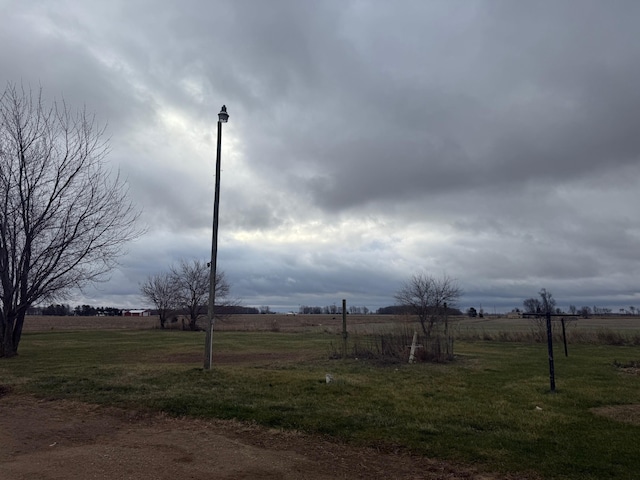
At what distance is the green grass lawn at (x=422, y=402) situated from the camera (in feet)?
19.5

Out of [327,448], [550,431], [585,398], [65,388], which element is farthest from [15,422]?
[585,398]

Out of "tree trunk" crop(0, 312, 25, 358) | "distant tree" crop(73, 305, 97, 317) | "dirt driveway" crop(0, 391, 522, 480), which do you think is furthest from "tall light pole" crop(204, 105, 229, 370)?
"distant tree" crop(73, 305, 97, 317)

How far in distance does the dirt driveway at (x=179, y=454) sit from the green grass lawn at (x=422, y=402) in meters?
0.46

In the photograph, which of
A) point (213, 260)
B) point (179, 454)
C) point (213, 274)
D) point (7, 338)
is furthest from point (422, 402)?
point (7, 338)

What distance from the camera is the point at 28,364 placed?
1545cm

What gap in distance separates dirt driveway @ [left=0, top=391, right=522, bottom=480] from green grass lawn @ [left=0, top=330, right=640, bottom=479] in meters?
0.46

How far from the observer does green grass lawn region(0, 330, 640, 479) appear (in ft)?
19.5

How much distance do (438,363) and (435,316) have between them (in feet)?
37.6

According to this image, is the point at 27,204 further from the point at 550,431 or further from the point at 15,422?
the point at 550,431

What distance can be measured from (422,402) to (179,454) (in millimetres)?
4830

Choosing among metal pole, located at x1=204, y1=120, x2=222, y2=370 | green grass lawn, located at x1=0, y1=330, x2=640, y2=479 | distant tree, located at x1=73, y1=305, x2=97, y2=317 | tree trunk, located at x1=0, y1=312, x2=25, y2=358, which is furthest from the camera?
distant tree, located at x1=73, y1=305, x2=97, y2=317

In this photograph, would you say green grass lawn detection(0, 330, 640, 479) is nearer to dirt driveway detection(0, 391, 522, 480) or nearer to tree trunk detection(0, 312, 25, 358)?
dirt driveway detection(0, 391, 522, 480)

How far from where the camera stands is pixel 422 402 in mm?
8992

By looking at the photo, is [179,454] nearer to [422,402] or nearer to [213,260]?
[422,402]
